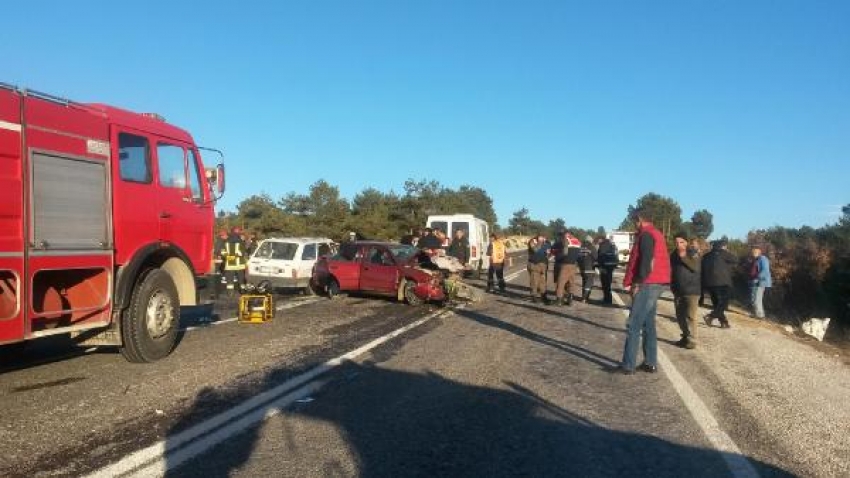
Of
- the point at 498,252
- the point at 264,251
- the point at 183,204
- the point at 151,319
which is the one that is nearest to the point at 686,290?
the point at 183,204

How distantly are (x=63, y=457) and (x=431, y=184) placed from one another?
60.9 m

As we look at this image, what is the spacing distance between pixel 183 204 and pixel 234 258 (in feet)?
28.3

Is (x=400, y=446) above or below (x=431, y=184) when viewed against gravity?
below

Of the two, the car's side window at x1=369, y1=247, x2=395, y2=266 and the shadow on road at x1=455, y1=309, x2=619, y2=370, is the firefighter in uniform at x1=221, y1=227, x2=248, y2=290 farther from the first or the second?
the shadow on road at x1=455, y1=309, x2=619, y2=370

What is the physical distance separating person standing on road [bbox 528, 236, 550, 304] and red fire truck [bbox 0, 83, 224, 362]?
9.67 meters

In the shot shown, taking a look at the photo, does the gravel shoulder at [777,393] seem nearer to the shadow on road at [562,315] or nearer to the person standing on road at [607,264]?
the shadow on road at [562,315]

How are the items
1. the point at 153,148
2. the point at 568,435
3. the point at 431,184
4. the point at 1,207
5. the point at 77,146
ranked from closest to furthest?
the point at 568,435 < the point at 1,207 < the point at 77,146 < the point at 153,148 < the point at 431,184

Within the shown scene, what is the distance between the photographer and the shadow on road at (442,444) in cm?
479

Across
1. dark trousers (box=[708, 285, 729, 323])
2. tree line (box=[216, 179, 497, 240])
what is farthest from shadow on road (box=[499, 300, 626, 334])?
tree line (box=[216, 179, 497, 240])

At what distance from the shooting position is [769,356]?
10328mm

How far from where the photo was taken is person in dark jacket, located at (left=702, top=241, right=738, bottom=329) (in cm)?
1361

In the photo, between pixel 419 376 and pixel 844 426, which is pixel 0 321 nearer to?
pixel 419 376

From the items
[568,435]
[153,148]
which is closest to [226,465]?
[568,435]

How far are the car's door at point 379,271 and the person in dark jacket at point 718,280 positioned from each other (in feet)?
21.5
